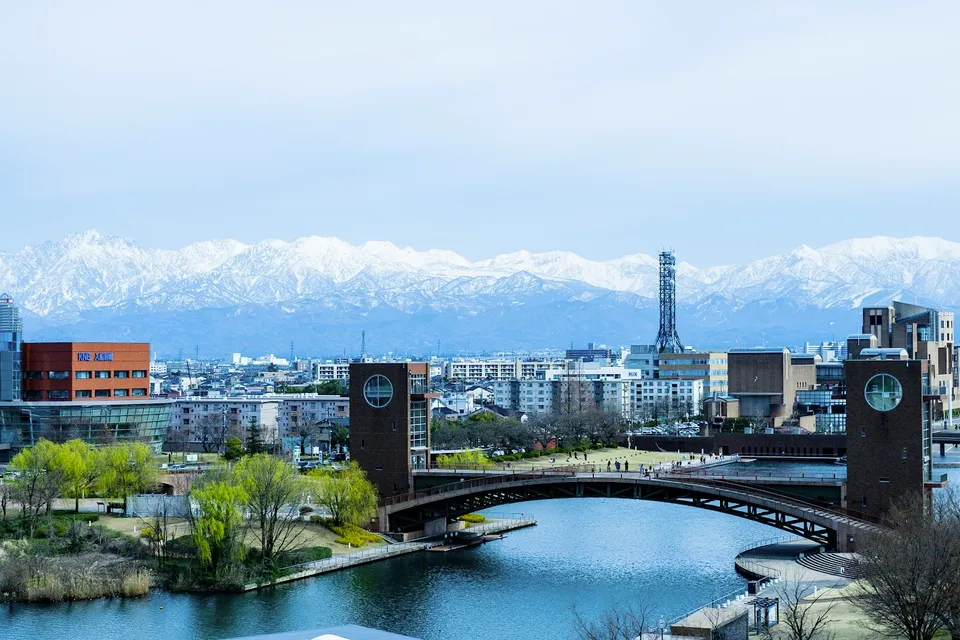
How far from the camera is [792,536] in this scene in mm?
62719

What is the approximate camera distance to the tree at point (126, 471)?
6669cm

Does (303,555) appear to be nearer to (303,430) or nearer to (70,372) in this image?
(70,372)

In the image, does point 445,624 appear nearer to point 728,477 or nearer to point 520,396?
point 728,477

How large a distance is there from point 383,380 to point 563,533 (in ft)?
40.2

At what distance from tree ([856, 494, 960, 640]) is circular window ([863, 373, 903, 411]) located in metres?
14.8

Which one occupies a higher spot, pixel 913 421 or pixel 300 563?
pixel 913 421

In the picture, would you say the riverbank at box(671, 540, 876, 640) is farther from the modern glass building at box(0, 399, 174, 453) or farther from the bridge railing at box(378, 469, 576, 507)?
the modern glass building at box(0, 399, 174, 453)

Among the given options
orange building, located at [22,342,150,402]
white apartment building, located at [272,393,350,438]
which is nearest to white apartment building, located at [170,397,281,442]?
white apartment building, located at [272,393,350,438]

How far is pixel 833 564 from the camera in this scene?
52.7 m

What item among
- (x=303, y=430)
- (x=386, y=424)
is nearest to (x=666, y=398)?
(x=303, y=430)

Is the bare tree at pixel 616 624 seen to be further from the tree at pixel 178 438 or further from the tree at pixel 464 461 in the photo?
the tree at pixel 178 438

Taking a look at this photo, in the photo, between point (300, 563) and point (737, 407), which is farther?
point (737, 407)

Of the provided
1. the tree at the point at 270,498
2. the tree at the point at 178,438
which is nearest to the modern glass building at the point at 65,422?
the tree at the point at 270,498

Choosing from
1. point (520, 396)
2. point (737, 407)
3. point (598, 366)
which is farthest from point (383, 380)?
point (598, 366)
